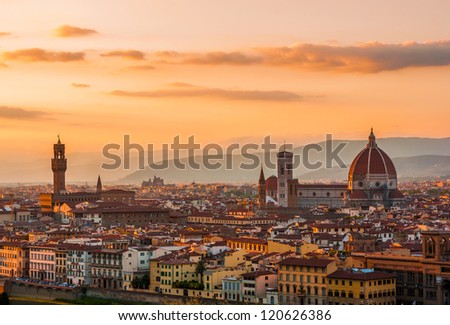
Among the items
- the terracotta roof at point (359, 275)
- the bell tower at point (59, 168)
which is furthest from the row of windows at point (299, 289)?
the bell tower at point (59, 168)

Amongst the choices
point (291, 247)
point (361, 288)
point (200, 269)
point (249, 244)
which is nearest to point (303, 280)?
point (361, 288)

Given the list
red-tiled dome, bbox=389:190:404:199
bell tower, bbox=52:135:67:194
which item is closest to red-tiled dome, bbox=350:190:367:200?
red-tiled dome, bbox=389:190:404:199

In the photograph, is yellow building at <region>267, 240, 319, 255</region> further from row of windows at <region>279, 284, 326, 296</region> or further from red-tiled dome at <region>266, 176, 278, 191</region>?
red-tiled dome at <region>266, 176, 278, 191</region>

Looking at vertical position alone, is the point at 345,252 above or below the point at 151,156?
below

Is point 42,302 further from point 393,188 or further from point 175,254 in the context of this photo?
point 393,188
